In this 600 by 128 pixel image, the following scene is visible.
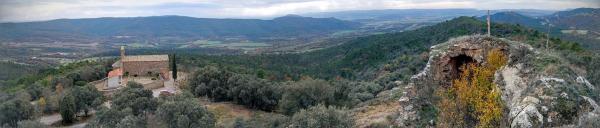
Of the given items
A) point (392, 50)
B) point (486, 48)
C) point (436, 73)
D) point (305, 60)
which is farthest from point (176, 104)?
point (305, 60)

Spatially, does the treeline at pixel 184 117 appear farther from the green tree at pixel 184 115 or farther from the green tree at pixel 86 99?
the green tree at pixel 86 99

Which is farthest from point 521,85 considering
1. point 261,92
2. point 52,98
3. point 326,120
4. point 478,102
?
point 52,98

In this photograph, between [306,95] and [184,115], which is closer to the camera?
[184,115]

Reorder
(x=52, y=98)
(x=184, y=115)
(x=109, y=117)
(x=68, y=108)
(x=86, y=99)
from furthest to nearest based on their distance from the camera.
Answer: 1. (x=52, y=98)
2. (x=86, y=99)
3. (x=68, y=108)
4. (x=109, y=117)
5. (x=184, y=115)

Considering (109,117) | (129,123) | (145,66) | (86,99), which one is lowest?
(86,99)

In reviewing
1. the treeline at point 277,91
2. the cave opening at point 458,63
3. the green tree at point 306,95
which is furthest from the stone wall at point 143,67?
the cave opening at point 458,63

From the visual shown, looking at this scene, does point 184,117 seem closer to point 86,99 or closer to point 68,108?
point 68,108

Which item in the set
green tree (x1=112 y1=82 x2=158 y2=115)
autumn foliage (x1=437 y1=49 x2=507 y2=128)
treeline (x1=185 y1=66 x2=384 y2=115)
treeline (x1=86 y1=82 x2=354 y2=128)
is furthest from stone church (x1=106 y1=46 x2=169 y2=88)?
autumn foliage (x1=437 y1=49 x2=507 y2=128)
